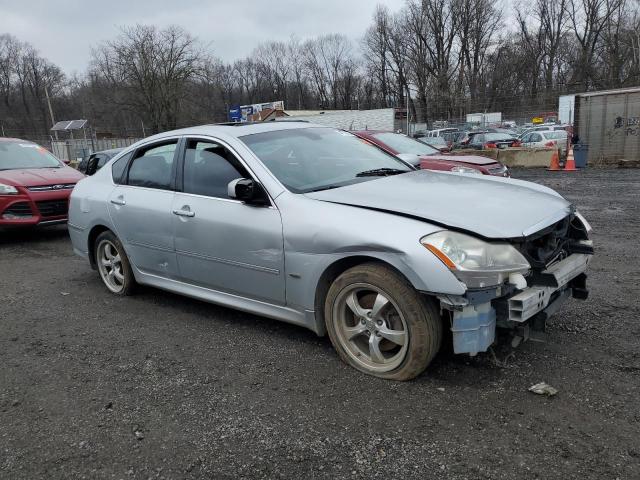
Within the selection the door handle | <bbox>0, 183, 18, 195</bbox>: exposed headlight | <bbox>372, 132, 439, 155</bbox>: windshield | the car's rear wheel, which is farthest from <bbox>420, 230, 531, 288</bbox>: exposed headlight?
<bbox>0, 183, 18, 195</bbox>: exposed headlight

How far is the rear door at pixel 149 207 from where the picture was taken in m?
4.38

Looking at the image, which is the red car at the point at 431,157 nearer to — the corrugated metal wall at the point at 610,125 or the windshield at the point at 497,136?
the corrugated metal wall at the point at 610,125

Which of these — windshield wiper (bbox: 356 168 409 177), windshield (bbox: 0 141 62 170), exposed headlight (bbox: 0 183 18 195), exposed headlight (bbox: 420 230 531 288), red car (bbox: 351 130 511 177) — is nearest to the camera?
exposed headlight (bbox: 420 230 531 288)

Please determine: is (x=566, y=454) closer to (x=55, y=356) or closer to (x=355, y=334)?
(x=355, y=334)

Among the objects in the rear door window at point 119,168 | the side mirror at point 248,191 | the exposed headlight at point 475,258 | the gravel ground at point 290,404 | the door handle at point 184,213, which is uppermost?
the rear door window at point 119,168

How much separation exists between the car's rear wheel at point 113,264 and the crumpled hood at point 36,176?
3.73 meters

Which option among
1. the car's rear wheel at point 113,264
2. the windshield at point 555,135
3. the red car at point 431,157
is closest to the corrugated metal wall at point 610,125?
the windshield at point 555,135

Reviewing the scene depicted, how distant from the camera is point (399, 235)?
9.72 ft

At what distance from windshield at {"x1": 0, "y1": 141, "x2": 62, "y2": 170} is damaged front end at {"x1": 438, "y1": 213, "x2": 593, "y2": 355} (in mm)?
8634

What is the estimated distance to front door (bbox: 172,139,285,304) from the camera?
3.60 m

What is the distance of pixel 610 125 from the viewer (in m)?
17.5

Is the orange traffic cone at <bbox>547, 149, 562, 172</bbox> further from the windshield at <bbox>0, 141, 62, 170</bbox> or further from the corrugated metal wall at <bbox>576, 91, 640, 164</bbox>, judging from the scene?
the windshield at <bbox>0, 141, 62, 170</bbox>

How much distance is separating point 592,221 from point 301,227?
6.45 meters

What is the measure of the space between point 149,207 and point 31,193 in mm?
4700
